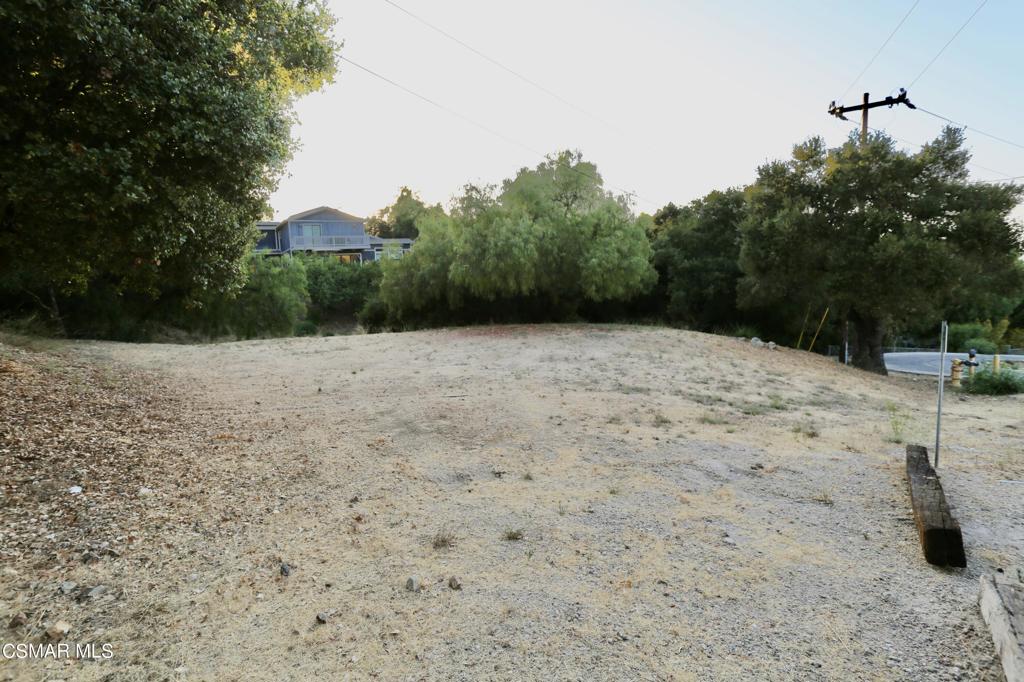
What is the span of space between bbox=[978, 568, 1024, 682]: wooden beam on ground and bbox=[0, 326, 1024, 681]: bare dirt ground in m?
0.07

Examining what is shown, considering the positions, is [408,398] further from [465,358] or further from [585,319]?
[585,319]

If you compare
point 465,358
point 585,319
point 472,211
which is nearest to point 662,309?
point 585,319

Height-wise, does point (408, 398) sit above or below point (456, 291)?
below

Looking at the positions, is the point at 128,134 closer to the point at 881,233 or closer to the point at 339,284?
the point at 881,233

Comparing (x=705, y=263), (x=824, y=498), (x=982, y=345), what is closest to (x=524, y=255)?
(x=705, y=263)

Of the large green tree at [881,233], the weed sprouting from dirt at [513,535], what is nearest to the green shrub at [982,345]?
the large green tree at [881,233]

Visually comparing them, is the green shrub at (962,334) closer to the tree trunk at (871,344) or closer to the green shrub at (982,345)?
the green shrub at (982,345)

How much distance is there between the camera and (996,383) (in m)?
8.73

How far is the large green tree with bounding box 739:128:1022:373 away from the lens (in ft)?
34.1

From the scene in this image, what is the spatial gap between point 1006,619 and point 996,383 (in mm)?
9400

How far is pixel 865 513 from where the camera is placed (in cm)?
296

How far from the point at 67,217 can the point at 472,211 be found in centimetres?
1190

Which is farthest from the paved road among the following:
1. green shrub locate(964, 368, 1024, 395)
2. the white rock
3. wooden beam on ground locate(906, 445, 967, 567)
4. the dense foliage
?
the white rock

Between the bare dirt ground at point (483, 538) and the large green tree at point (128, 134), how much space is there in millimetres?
1415
